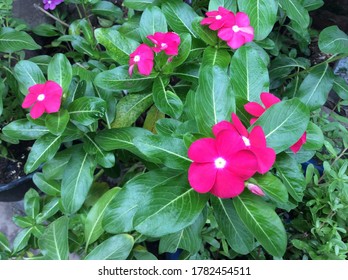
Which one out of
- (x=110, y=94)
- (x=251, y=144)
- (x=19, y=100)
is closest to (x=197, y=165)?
(x=251, y=144)

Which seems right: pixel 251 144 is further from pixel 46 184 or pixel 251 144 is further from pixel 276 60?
pixel 276 60

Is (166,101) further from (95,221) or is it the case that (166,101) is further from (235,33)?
(95,221)

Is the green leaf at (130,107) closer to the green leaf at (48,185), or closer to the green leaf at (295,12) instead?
the green leaf at (48,185)

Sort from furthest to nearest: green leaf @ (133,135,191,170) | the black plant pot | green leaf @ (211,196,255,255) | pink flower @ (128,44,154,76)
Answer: the black plant pot → pink flower @ (128,44,154,76) → green leaf @ (211,196,255,255) → green leaf @ (133,135,191,170)

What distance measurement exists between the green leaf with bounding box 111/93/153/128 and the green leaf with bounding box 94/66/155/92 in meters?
0.05

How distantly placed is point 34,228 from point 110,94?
0.50 meters

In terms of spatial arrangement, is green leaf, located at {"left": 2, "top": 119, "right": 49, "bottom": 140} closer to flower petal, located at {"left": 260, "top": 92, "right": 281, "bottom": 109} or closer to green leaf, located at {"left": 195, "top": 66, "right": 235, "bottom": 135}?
green leaf, located at {"left": 195, "top": 66, "right": 235, "bottom": 135}

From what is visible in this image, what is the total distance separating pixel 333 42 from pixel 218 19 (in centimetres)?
48

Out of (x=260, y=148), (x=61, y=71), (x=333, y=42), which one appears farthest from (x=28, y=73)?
(x=333, y=42)

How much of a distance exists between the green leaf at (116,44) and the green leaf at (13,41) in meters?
0.38

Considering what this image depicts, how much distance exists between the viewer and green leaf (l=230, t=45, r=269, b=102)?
963 mm

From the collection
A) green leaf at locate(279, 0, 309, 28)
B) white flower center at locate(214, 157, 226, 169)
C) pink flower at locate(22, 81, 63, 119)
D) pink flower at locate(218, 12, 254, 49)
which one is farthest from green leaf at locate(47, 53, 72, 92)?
green leaf at locate(279, 0, 309, 28)
